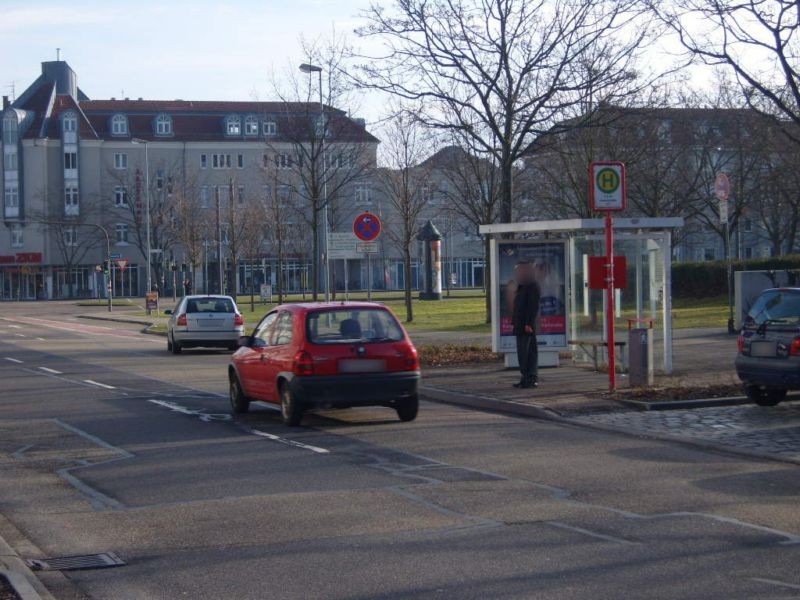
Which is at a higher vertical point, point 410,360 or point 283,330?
point 283,330

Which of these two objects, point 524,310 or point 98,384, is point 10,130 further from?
point 524,310

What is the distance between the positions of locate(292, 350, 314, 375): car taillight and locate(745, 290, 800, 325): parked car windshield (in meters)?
5.95

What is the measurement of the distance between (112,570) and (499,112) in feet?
64.3

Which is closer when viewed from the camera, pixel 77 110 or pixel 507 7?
pixel 507 7

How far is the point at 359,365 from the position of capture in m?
13.4

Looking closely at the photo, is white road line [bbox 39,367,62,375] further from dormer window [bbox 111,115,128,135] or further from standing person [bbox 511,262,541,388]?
dormer window [bbox 111,115,128,135]

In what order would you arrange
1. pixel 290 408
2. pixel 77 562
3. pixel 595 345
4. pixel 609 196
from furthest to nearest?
1. pixel 595 345
2. pixel 609 196
3. pixel 290 408
4. pixel 77 562

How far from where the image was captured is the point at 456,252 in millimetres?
101438

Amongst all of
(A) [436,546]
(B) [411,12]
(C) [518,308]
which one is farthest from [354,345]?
(B) [411,12]

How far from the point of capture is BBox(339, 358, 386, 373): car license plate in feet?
43.9

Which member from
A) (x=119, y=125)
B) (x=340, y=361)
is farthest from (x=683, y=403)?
(x=119, y=125)

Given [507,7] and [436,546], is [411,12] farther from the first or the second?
[436,546]

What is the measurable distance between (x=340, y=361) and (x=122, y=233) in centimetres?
8160

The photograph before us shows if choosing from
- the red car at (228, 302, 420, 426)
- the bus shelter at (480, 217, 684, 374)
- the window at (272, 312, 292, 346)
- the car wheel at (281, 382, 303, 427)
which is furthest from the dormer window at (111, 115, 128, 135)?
the car wheel at (281, 382, 303, 427)
